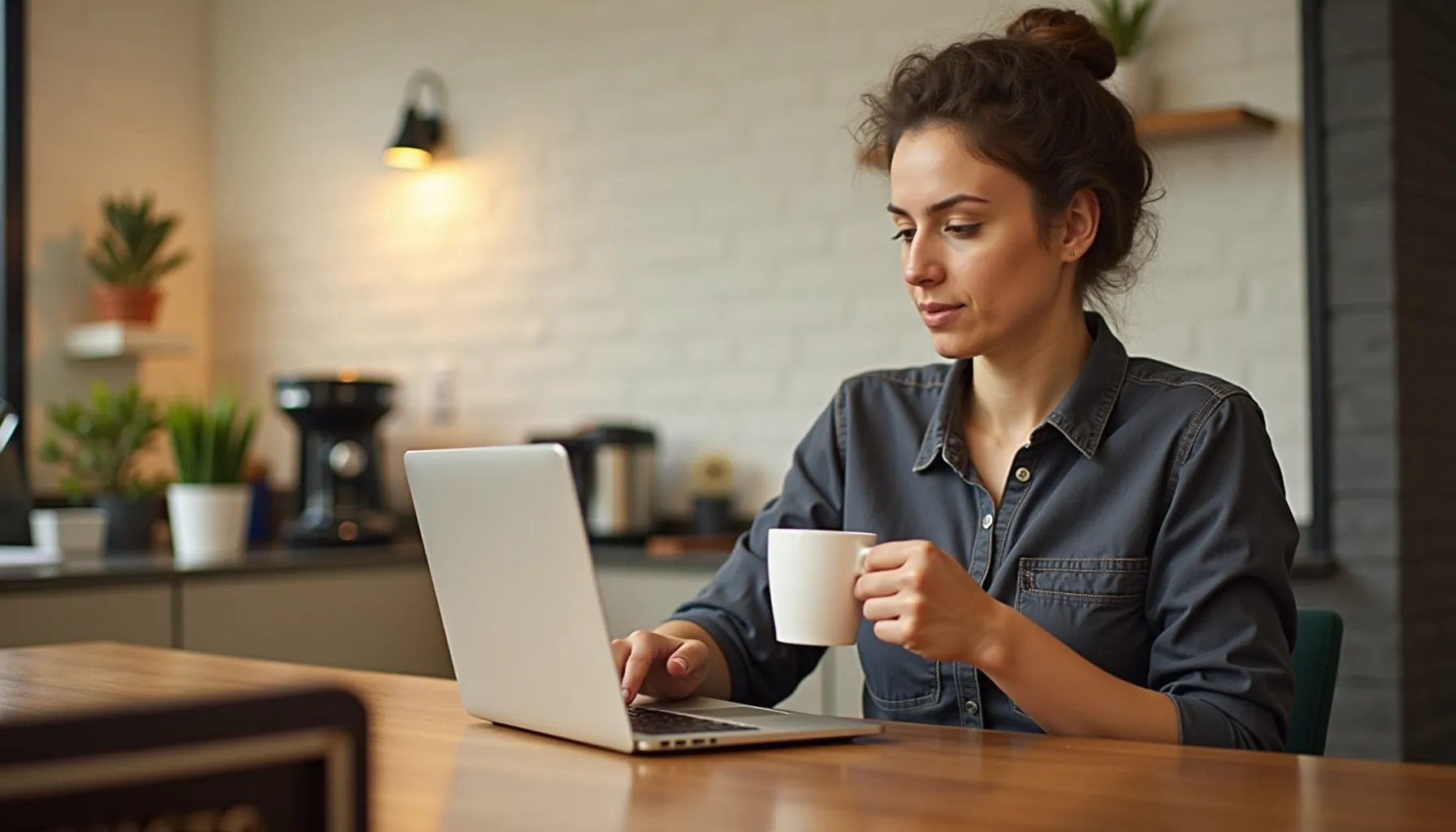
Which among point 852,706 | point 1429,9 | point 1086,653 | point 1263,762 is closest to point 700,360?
point 852,706

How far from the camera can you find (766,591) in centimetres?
160

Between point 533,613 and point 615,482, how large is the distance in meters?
2.31

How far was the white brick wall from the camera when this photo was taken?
9.26 ft

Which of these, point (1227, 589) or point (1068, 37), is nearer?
point (1227, 589)

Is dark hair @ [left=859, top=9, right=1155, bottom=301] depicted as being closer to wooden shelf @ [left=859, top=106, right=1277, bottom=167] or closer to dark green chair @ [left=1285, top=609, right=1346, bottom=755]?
dark green chair @ [left=1285, top=609, right=1346, bottom=755]

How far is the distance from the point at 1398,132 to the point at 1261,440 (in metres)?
1.41

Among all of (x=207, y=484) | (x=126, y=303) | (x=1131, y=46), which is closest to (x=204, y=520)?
(x=207, y=484)

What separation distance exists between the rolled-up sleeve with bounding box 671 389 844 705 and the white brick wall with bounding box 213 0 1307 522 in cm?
126

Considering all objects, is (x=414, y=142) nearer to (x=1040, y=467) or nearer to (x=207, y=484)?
(x=207, y=484)

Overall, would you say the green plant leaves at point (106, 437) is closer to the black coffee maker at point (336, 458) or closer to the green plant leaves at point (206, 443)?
the green plant leaves at point (206, 443)

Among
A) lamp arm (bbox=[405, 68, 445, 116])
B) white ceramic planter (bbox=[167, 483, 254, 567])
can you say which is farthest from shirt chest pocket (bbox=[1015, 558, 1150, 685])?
lamp arm (bbox=[405, 68, 445, 116])

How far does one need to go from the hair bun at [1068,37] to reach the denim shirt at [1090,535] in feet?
0.88

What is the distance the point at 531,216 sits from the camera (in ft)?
12.5

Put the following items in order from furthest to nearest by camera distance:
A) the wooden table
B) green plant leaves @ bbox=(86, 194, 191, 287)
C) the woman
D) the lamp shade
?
green plant leaves @ bbox=(86, 194, 191, 287) < the lamp shade < the woman < the wooden table
